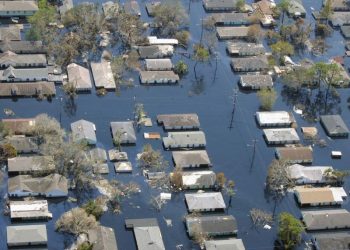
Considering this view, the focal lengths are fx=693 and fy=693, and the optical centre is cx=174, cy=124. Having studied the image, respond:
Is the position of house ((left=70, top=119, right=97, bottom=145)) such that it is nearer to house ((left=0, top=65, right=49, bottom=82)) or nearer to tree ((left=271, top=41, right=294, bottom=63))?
house ((left=0, top=65, right=49, bottom=82))

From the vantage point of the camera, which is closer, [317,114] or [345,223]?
[345,223]

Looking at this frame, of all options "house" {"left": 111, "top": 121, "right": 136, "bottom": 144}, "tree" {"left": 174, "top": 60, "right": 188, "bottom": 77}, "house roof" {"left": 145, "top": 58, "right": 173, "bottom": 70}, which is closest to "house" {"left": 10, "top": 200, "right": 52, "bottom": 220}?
"house" {"left": 111, "top": 121, "right": 136, "bottom": 144}

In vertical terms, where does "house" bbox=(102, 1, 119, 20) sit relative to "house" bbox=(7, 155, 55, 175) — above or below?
above

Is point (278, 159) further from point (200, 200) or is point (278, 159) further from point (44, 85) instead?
point (44, 85)

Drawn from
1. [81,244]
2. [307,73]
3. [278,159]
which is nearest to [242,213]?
[278,159]

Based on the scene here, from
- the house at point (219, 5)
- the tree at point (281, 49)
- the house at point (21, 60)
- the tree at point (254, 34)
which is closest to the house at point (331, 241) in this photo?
the tree at point (281, 49)
